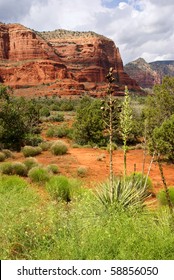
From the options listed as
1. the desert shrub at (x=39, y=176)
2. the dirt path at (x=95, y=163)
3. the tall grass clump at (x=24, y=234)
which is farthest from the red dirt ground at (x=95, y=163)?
the tall grass clump at (x=24, y=234)

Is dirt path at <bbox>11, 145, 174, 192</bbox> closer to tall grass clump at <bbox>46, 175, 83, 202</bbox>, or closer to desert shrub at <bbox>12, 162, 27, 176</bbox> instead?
desert shrub at <bbox>12, 162, 27, 176</bbox>

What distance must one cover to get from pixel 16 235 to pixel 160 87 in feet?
70.3

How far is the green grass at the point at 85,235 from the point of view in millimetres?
5246

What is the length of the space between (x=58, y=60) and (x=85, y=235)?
123 metres

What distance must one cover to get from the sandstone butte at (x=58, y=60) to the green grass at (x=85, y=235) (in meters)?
85.5

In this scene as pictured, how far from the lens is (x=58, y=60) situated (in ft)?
409

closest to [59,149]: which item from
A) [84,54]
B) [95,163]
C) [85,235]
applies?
[95,163]

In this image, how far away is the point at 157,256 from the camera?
5234mm

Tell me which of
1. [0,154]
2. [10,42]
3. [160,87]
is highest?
[10,42]

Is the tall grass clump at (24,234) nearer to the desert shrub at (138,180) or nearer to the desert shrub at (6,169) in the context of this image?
the desert shrub at (138,180)

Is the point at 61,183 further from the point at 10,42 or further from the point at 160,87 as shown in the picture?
the point at 10,42

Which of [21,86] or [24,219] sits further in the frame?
[21,86]

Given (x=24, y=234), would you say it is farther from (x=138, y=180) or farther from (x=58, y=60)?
(x=58, y=60)

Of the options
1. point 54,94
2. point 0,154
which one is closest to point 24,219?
point 0,154
